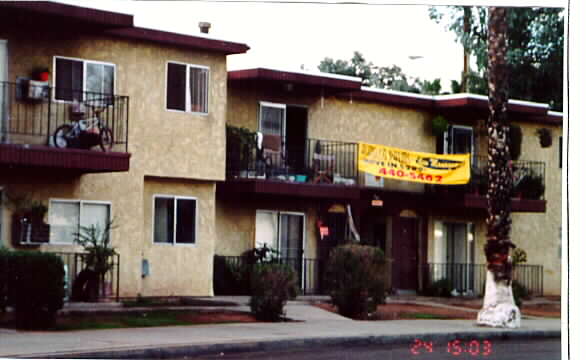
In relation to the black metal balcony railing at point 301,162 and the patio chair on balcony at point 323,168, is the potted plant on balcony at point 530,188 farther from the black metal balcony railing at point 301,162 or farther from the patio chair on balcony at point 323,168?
the patio chair on balcony at point 323,168

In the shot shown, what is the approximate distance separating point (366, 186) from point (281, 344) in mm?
15221

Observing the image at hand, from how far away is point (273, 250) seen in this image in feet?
100

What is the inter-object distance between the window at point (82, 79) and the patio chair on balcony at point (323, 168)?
739 centimetres

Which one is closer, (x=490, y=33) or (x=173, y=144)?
(x=490, y=33)

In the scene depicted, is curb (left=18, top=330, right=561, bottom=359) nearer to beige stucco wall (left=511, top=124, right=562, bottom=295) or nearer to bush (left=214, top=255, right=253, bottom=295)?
bush (left=214, top=255, right=253, bottom=295)

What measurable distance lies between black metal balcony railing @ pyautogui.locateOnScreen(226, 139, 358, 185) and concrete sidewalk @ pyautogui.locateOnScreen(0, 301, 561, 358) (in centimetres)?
517

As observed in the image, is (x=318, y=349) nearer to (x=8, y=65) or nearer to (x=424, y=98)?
(x=8, y=65)

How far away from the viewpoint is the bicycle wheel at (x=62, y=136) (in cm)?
2406

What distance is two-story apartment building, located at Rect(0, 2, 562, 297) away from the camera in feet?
79.7

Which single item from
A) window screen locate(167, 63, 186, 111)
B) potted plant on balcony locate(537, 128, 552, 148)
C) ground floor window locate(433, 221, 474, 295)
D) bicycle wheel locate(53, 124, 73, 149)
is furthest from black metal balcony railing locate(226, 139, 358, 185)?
potted plant on balcony locate(537, 128, 552, 148)

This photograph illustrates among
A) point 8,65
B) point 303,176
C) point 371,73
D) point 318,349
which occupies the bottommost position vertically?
point 318,349

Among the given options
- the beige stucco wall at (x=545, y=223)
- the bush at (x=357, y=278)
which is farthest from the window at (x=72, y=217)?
the beige stucco wall at (x=545, y=223)

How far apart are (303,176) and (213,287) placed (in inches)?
163

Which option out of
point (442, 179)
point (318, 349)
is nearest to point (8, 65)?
point (318, 349)
